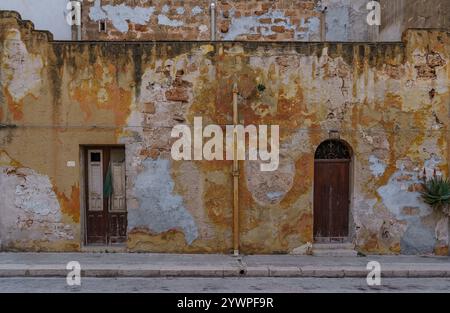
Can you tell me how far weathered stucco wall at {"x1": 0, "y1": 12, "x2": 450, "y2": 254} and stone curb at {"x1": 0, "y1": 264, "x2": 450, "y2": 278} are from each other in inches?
51.9

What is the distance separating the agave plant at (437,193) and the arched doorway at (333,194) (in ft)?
5.39

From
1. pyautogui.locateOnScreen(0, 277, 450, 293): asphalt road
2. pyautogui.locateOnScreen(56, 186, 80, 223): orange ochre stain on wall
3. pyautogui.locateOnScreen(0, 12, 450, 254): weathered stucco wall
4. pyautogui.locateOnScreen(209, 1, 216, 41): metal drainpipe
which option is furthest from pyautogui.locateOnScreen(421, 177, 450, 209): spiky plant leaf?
pyautogui.locateOnScreen(56, 186, 80, 223): orange ochre stain on wall

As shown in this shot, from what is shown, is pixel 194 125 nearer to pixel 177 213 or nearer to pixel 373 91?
pixel 177 213

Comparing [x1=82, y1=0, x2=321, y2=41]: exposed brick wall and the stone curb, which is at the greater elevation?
[x1=82, y1=0, x2=321, y2=41]: exposed brick wall

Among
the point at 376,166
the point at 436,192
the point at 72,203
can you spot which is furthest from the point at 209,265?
the point at 436,192

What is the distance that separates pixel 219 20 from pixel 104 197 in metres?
6.06

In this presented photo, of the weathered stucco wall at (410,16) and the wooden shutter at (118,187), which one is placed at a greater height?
the weathered stucco wall at (410,16)

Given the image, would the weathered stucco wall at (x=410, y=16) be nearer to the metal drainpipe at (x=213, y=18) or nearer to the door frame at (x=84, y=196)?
the metal drainpipe at (x=213, y=18)

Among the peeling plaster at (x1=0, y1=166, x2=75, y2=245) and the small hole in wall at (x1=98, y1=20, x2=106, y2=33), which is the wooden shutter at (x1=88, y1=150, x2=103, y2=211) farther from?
the small hole in wall at (x1=98, y1=20, x2=106, y2=33)

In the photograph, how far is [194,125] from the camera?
33.0ft

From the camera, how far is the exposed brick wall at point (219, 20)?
13.0 meters

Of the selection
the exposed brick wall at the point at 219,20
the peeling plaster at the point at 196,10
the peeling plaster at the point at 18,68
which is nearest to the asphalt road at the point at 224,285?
the peeling plaster at the point at 18,68

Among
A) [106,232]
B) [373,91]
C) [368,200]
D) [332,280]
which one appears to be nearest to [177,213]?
[106,232]

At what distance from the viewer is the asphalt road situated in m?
7.61
